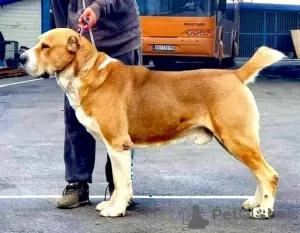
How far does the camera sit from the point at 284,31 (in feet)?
136

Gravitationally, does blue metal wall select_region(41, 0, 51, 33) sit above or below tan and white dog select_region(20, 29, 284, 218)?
below

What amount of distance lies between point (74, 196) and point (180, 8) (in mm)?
16967

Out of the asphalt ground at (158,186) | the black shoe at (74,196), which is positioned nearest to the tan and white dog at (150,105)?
the asphalt ground at (158,186)

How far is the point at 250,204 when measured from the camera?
20.2 feet

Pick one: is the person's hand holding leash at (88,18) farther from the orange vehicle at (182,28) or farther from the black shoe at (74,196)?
the orange vehicle at (182,28)

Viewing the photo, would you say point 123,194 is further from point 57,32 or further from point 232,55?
point 232,55

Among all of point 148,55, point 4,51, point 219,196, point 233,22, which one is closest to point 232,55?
point 233,22

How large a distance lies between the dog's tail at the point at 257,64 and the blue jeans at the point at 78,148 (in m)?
1.00

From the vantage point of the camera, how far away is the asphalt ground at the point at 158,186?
19.1 ft

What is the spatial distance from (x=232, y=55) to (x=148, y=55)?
5476 mm

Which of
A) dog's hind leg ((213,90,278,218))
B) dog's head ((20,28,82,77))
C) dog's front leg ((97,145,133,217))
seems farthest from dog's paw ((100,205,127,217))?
dog's head ((20,28,82,77))

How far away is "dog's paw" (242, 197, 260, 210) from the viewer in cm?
612

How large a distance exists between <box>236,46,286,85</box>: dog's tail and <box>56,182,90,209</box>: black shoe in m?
1.53

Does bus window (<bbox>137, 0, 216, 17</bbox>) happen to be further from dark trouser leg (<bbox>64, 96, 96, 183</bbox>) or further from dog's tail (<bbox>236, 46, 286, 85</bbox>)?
dog's tail (<bbox>236, 46, 286, 85</bbox>)
